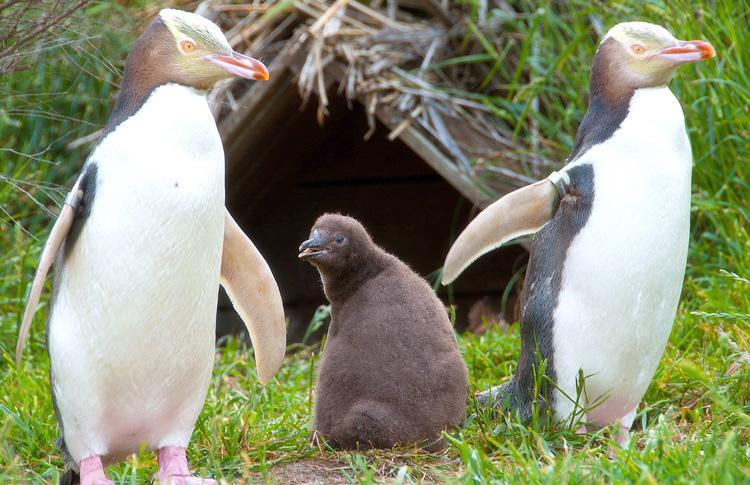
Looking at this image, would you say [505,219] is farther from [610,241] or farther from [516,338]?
[516,338]

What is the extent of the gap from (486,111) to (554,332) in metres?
2.92

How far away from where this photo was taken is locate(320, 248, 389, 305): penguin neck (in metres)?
3.12

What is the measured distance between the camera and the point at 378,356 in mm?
2928

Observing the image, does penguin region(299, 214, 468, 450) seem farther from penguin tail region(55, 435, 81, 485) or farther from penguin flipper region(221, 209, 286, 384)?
penguin tail region(55, 435, 81, 485)

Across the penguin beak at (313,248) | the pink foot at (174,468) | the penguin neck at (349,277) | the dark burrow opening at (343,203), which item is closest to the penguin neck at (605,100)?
the penguin neck at (349,277)

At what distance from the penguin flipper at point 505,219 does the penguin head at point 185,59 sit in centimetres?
82

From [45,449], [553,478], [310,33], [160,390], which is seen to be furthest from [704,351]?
[310,33]

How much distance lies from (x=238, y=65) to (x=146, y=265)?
58 centimetres

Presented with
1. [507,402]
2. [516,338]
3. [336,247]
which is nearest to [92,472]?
[336,247]

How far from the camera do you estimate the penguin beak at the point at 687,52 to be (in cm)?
301

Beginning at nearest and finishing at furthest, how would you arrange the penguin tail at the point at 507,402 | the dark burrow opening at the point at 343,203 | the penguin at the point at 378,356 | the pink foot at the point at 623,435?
the penguin at the point at 378,356, the pink foot at the point at 623,435, the penguin tail at the point at 507,402, the dark burrow opening at the point at 343,203

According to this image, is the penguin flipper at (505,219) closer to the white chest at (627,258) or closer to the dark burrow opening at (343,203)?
the white chest at (627,258)

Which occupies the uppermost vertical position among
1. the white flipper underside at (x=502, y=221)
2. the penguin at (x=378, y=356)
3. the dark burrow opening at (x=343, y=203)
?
the white flipper underside at (x=502, y=221)

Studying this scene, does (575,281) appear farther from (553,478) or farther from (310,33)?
(310,33)
